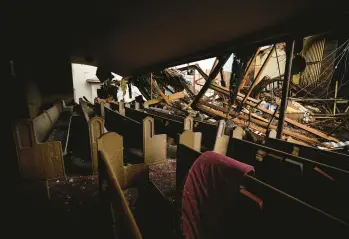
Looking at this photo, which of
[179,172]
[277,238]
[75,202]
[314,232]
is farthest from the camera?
[179,172]

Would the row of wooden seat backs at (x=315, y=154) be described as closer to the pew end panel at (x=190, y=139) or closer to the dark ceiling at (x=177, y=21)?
the pew end panel at (x=190, y=139)

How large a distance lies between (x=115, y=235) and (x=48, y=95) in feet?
33.6

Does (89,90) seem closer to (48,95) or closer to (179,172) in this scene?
(48,95)

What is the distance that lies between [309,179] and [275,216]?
88 centimetres

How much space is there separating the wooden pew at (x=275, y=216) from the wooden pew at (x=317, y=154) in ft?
4.25

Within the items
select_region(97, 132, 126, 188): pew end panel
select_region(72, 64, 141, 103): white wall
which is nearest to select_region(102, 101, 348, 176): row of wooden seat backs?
select_region(97, 132, 126, 188): pew end panel

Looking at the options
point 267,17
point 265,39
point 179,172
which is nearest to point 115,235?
point 179,172

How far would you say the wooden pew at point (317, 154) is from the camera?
73.6 inches

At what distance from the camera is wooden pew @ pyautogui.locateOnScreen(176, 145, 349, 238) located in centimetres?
97

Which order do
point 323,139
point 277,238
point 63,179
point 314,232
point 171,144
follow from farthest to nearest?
1. point 323,139
2. point 171,144
3. point 63,179
4. point 277,238
5. point 314,232

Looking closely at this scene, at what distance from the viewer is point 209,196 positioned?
4.82 feet

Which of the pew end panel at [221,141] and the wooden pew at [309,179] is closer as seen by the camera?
the wooden pew at [309,179]

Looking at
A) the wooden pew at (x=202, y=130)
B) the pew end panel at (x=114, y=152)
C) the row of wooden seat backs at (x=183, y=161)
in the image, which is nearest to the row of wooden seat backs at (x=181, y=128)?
the wooden pew at (x=202, y=130)

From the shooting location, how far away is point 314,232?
1.02m
